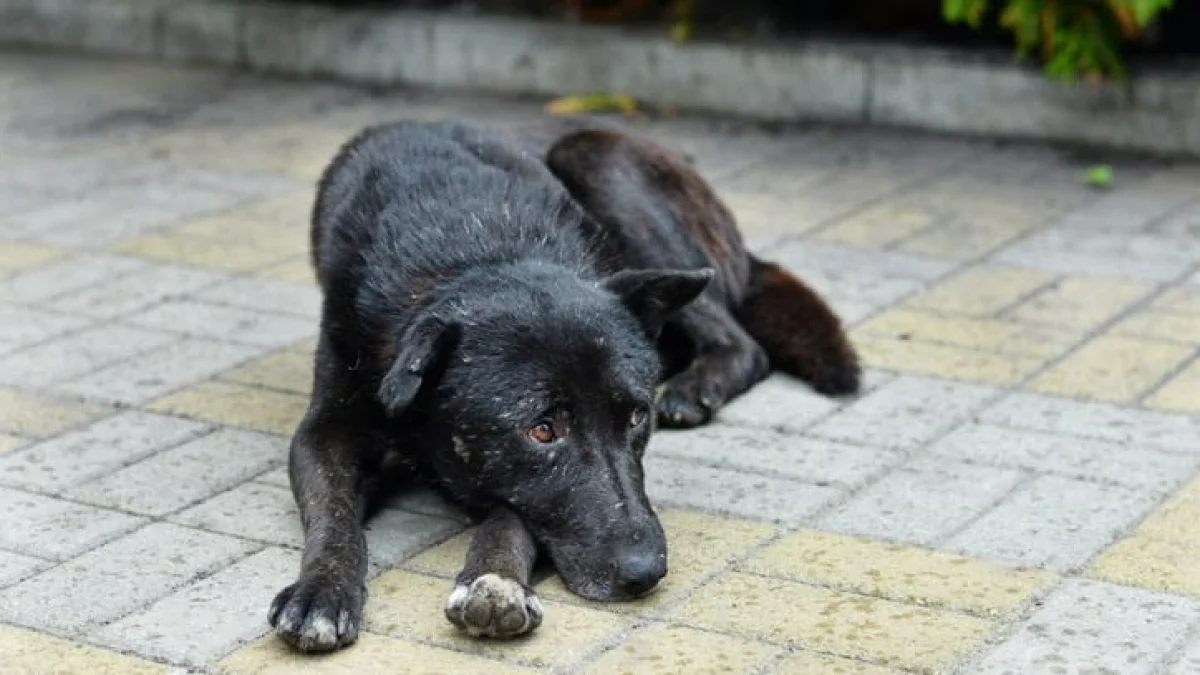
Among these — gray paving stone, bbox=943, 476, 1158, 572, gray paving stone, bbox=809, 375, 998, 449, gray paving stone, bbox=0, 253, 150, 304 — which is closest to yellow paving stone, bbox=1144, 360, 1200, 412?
gray paving stone, bbox=809, 375, 998, 449

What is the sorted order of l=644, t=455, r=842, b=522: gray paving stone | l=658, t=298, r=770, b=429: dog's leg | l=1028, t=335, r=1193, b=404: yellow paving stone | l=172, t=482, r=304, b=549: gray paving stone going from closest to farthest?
l=172, t=482, r=304, b=549: gray paving stone < l=644, t=455, r=842, b=522: gray paving stone < l=658, t=298, r=770, b=429: dog's leg < l=1028, t=335, r=1193, b=404: yellow paving stone

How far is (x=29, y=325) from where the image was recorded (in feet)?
21.0

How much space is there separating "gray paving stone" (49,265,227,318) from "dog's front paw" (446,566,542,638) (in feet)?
9.31

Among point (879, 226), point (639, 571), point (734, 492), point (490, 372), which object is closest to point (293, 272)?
point (879, 226)

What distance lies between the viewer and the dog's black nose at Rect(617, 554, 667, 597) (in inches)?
165

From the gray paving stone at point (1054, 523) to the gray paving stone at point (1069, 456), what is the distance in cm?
9

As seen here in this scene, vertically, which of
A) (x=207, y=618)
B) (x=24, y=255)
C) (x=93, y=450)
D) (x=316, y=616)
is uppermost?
(x=316, y=616)

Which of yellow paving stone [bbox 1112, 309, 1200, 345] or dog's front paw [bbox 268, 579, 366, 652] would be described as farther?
yellow paving stone [bbox 1112, 309, 1200, 345]

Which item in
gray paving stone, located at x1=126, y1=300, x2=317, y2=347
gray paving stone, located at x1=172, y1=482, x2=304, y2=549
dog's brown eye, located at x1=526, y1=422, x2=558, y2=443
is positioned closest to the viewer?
dog's brown eye, located at x1=526, y1=422, x2=558, y2=443

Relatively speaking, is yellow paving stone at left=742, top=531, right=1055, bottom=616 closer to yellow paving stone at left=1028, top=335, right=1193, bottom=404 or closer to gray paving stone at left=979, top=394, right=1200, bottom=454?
gray paving stone at left=979, top=394, right=1200, bottom=454

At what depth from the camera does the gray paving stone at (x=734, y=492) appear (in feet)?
15.9

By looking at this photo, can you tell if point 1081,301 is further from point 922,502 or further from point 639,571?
point 639,571

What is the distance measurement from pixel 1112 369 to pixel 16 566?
3223 mm

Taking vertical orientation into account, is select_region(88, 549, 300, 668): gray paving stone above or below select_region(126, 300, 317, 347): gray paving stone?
A: above
